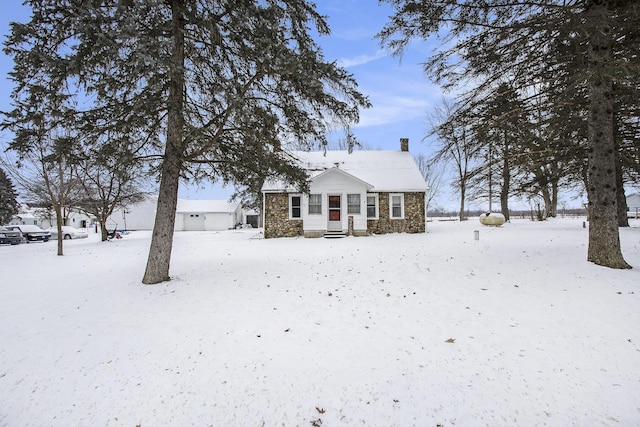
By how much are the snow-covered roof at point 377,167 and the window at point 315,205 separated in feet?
4.59

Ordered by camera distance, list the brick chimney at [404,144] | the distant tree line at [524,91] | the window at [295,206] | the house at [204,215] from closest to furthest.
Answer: the distant tree line at [524,91]
the window at [295,206]
the brick chimney at [404,144]
the house at [204,215]

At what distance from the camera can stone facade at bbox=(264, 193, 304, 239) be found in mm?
18047

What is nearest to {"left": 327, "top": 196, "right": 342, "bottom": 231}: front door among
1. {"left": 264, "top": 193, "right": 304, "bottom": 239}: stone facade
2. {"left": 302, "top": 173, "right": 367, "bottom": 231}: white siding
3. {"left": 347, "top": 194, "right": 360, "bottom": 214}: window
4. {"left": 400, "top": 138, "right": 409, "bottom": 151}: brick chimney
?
{"left": 302, "top": 173, "right": 367, "bottom": 231}: white siding

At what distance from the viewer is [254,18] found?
6.05 meters

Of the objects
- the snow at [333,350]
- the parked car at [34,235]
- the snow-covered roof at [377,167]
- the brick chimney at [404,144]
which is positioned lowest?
the snow at [333,350]

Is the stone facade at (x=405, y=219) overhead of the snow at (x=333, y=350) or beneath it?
overhead

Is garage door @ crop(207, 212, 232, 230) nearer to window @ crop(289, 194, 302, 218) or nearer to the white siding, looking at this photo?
window @ crop(289, 194, 302, 218)

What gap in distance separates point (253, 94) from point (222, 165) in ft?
6.94

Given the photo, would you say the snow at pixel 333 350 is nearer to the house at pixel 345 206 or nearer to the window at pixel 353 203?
the house at pixel 345 206

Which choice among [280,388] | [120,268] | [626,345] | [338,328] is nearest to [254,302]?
[338,328]

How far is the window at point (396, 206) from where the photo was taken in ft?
60.6

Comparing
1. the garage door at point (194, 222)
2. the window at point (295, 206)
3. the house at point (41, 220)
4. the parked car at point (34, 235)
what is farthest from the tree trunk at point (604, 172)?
the house at point (41, 220)

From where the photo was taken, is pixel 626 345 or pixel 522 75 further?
pixel 522 75

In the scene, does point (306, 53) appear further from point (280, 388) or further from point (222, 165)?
point (280, 388)
